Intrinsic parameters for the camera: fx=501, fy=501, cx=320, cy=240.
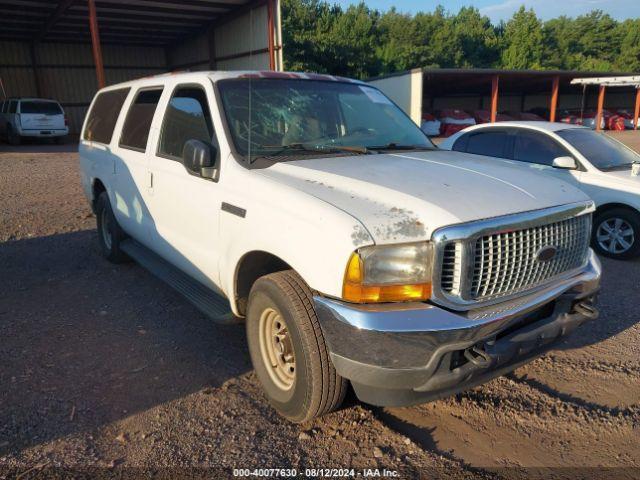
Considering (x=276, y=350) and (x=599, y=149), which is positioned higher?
(x=599, y=149)

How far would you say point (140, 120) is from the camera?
15.4 ft

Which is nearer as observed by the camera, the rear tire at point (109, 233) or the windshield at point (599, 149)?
the rear tire at point (109, 233)

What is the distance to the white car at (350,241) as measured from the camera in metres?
2.38

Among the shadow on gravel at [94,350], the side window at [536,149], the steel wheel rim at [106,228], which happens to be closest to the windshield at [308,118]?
the shadow on gravel at [94,350]

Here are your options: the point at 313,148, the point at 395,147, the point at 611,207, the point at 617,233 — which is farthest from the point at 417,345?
the point at 611,207

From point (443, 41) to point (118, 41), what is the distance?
32078mm

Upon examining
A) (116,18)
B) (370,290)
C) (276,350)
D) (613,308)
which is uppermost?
(116,18)

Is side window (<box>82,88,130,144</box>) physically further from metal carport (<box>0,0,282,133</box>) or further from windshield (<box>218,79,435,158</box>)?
metal carport (<box>0,0,282,133</box>)

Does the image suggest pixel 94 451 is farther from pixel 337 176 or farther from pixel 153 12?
pixel 153 12

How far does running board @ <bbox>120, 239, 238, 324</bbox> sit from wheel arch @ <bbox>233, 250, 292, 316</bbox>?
0.48 ft

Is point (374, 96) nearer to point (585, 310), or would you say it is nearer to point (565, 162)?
point (585, 310)

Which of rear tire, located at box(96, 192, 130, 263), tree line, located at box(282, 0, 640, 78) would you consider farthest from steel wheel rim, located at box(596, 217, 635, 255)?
tree line, located at box(282, 0, 640, 78)

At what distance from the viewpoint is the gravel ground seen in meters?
2.63

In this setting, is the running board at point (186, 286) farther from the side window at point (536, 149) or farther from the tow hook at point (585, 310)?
the side window at point (536, 149)
